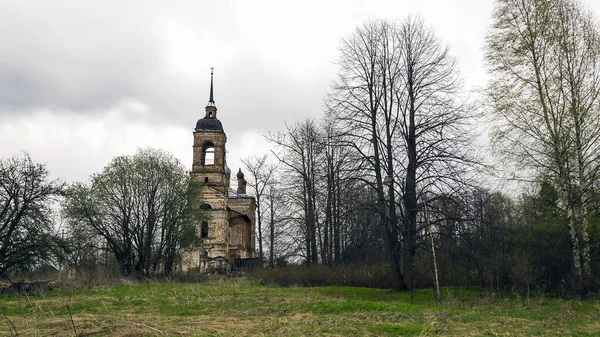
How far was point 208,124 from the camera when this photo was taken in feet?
146

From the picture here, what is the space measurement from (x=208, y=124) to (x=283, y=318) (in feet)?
117

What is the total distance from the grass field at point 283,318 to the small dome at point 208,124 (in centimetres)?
2905

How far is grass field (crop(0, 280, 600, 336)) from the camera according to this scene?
28.8 ft

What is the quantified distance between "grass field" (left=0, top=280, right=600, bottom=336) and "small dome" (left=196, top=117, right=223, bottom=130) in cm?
2905

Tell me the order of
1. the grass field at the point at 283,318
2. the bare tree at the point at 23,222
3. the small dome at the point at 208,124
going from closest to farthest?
the grass field at the point at 283,318 < the bare tree at the point at 23,222 < the small dome at the point at 208,124

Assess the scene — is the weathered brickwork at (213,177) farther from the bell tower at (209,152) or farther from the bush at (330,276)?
the bush at (330,276)

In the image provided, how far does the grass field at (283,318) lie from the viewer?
8773 millimetres

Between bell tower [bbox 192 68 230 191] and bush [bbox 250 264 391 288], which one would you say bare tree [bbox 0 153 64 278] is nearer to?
bush [bbox 250 264 391 288]

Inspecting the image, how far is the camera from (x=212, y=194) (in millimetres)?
45031

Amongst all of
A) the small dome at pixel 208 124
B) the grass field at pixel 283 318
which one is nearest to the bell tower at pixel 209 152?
the small dome at pixel 208 124

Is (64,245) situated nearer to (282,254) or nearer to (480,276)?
(282,254)

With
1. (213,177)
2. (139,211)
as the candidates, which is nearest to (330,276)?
(139,211)

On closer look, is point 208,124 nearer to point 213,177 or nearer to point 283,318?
point 213,177

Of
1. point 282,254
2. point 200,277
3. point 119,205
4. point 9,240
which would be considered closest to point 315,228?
point 282,254
